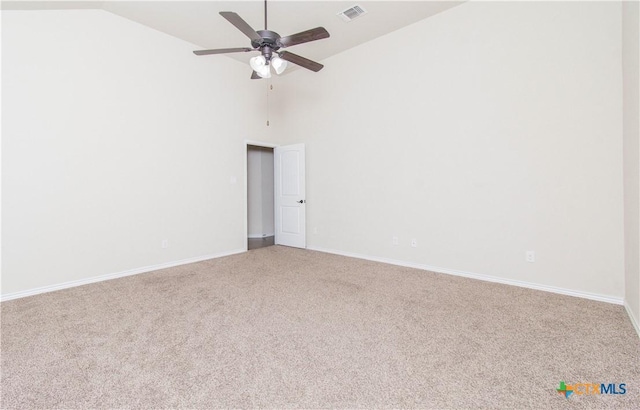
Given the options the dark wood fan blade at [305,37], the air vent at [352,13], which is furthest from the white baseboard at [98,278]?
the air vent at [352,13]

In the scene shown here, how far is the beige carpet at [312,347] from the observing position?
1429 millimetres

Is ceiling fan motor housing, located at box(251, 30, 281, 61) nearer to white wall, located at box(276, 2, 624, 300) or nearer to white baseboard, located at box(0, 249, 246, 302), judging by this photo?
white wall, located at box(276, 2, 624, 300)

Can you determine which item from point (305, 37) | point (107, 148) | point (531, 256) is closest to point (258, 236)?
point (107, 148)

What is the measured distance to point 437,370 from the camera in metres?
1.62

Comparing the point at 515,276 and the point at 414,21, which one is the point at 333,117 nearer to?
the point at 414,21

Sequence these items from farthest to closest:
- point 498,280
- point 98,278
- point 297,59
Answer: point 98,278
point 498,280
point 297,59

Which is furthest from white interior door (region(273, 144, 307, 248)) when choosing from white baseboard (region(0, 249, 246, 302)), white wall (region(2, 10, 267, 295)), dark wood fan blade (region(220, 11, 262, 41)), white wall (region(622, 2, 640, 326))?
white wall (region(622, 2, 640, 326))

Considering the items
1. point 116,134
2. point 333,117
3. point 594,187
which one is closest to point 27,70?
point 116,134

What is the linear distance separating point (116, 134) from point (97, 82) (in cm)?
62

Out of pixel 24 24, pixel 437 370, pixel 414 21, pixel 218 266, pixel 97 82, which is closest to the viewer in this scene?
pixel 437 370

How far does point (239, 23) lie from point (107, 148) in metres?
2.42

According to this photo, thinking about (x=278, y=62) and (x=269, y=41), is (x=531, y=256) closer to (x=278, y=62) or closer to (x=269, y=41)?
(x=278, y=62)

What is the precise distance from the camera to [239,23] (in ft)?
7.61

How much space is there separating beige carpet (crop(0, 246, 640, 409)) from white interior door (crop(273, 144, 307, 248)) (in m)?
2.18
